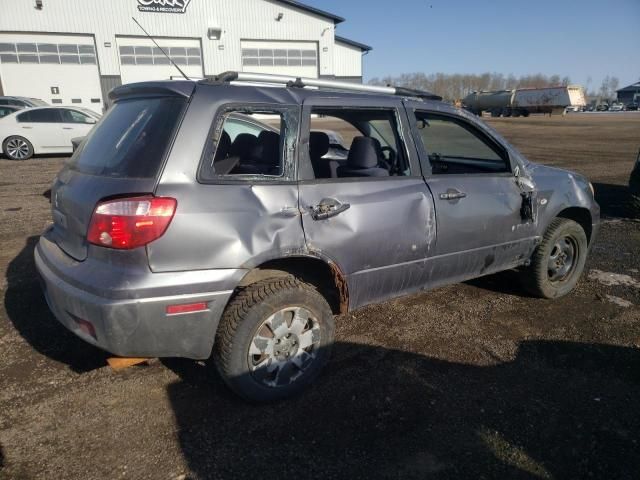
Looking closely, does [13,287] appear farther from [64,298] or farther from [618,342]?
[618,342]

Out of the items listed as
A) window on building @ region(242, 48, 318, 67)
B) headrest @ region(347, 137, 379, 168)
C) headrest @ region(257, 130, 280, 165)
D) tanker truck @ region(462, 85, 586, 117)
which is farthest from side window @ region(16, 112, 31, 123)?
tanker truck @ region(462, 85, 586, 117)

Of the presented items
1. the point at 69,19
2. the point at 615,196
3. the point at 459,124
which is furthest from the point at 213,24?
the point at 459,124

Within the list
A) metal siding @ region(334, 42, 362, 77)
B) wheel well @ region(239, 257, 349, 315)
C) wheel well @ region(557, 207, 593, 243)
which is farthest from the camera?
metal siding @ region(334, 42, 362, 77)

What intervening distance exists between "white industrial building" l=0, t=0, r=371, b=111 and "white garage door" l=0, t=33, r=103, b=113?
0.05 metres

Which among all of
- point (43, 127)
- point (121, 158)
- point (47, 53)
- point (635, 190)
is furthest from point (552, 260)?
point (47, 53)

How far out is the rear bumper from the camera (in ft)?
7.20

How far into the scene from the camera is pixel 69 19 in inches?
1115

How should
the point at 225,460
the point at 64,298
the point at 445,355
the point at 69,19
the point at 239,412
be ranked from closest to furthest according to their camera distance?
the point at 225,460
the point at 64,298
the point at 239,412
the point at 445,355
the point at 69,19

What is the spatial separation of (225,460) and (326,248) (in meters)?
1.24

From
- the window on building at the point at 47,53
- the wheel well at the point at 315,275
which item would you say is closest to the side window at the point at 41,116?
→ the wheel well at the point at 315,275

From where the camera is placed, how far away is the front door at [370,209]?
2.69m

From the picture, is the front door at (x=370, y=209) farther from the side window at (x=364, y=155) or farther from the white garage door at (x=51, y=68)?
the white garage door at (x=51, y=68)

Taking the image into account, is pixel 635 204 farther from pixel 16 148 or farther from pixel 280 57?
pixel 280 57

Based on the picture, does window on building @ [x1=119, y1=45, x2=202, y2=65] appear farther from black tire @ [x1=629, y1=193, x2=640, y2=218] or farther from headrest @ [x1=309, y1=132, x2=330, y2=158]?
headrest @ [x1=309, y1=132, x2=330, y2=158]
